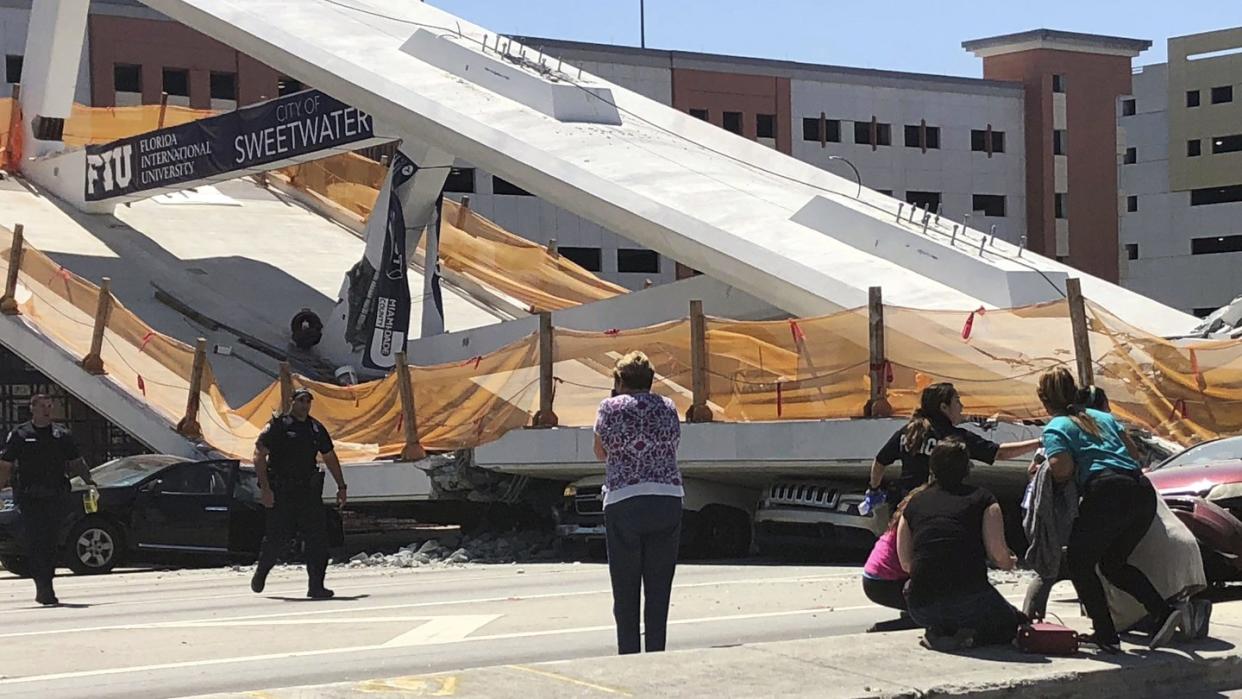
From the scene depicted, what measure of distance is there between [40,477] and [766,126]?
5648cm

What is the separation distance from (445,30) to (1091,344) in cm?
1729

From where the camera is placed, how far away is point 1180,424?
16.7 meters

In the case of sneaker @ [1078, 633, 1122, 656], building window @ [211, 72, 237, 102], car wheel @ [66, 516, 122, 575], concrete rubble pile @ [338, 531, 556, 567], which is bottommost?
concrete rubble pile @ [338, 531, 556, 567]

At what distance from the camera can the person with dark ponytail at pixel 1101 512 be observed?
9.43 meters

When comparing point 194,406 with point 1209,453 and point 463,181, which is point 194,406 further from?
point 463,181

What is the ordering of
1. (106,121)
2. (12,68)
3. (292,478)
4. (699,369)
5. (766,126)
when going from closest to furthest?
(292,478)
(699,369)
(106,121)
(12,68)
(766,126)

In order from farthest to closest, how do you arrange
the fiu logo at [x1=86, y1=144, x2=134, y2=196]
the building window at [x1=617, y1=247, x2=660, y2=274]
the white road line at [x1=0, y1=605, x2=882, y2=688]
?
the building window at [x1=617, y1=247, x2=660, y2=274]
the fiu logo at [x1=86, y1=144, x2=134, y2=196]
the white road line at [x1=0, y1=605, x2=882, y2=688]

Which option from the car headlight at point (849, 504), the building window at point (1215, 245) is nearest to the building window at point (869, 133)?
the building window at point (1215, 245)

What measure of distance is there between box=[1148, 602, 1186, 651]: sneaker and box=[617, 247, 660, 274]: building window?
5692 cm

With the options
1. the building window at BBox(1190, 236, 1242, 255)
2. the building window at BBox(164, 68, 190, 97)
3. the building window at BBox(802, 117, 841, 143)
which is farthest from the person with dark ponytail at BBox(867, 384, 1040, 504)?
the building window at BBox(1190, 236, 1242, 255)

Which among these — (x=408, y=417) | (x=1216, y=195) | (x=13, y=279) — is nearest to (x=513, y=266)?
(x=13, y=279)

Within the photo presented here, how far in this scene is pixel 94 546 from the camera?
63.4 ft

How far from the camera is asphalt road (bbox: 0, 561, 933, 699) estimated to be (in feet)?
32.9

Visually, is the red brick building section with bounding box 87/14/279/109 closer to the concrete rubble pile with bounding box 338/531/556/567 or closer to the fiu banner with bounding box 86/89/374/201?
the fiu banner with bounding box 86/89/374/201
